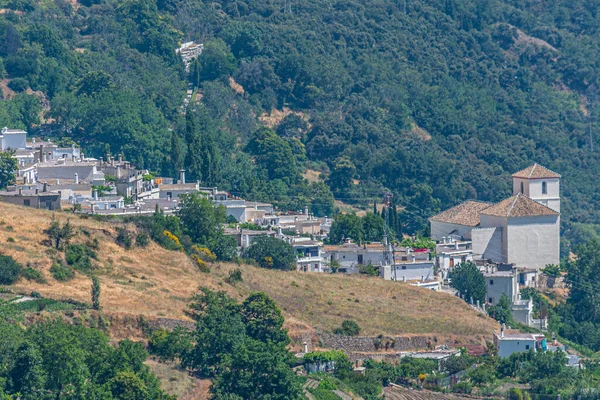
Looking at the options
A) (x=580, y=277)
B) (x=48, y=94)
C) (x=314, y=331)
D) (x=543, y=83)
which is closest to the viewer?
(x=314, y=331)

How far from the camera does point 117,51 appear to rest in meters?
110

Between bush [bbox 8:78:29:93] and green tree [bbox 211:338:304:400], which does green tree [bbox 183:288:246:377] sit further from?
bush [bbox 8:78:29:93]

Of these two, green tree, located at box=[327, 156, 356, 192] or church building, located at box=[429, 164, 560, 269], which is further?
green tree, located at box=[327, 156, 356, 192]

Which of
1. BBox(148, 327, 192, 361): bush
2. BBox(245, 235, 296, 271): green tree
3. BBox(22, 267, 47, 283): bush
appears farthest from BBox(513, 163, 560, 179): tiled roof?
BBox(148, 327, 192, 361): bush

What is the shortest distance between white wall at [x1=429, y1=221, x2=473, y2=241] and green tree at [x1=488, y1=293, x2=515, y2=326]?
9.18m

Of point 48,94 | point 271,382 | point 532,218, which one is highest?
point 48,94

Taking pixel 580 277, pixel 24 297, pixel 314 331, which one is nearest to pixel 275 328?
pixel 314 331

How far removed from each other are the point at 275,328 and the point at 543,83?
7784 cm

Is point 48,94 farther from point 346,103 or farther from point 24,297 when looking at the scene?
point 24,297

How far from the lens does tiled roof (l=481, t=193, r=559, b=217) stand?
3169 inches

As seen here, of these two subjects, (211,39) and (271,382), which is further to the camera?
(211,39)

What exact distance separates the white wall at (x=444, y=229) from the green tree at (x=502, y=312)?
9.18 m

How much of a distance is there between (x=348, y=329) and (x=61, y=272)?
10750 mm

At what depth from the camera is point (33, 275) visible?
194ft
